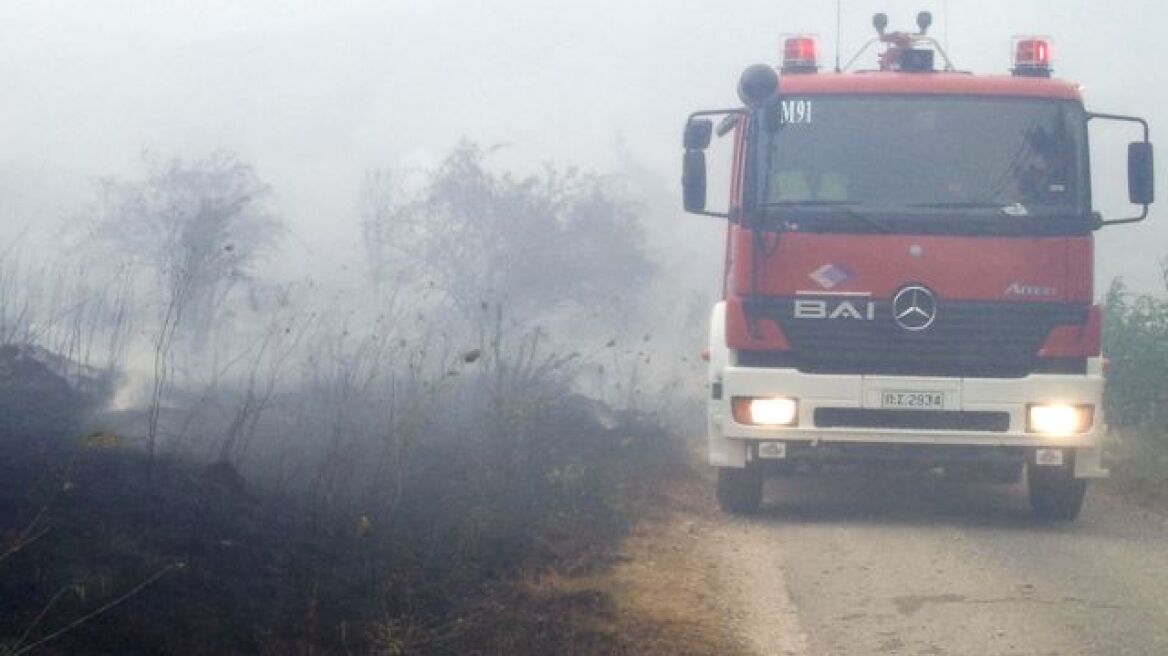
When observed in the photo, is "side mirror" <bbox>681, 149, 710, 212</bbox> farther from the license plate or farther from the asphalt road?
the asphalt road

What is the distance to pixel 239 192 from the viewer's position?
26.0 m

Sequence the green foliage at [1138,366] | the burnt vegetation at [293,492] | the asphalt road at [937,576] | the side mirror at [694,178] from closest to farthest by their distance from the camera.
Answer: the burnt vegetation at [293,492] < the asphalt road at [937,576] < the side mirror at [694,178] < the green foliage at [1138,366]

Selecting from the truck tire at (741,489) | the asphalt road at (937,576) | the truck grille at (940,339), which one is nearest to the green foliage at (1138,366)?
the asphalt road at (937,576)

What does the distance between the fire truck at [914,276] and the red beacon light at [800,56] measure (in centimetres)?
61

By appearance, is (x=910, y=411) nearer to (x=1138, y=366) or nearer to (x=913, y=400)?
(x=913, y=400)

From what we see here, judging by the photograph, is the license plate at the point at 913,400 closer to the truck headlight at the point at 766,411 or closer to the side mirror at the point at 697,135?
the truck headlight at the point at 766,411

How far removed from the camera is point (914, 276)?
9.64m

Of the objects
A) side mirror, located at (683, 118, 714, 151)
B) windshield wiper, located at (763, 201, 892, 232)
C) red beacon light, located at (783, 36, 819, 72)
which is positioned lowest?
windshield wiper, located at (763, 201, 892, 232)

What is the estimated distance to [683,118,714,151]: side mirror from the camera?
33.1 ft

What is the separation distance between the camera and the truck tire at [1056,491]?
1023 cm

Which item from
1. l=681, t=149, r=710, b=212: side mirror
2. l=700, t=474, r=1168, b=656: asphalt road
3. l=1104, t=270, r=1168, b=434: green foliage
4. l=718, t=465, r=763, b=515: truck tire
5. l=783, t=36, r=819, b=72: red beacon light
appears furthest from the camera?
l=1104, t=270, r=1168, b=434: green foliage

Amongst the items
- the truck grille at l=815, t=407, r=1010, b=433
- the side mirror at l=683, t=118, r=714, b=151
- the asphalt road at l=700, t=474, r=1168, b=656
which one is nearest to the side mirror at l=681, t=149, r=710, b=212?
the side mirror at l=683, t=118, r=714, b=151

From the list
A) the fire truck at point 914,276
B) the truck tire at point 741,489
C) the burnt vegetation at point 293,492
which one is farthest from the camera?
the truck tire at point 741,489

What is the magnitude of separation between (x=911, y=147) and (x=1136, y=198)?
177cm
